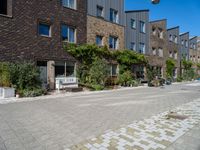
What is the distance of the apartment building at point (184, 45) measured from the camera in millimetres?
41569

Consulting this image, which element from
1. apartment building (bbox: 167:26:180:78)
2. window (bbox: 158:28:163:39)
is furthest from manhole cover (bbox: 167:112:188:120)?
apartment building (bbox: 167:26:180:78)

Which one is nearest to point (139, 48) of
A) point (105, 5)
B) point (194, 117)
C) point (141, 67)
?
point (141, 67)

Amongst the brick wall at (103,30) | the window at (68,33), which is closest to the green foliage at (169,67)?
the brick wall at (103,30)

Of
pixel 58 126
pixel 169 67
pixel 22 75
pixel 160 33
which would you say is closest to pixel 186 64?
pixel 169 67

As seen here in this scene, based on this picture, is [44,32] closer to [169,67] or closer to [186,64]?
[169,67]

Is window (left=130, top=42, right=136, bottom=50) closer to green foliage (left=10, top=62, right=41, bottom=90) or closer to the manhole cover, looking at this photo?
green foliage (left=10, top=62, right=41, bottom=90)

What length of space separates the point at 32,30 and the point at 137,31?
16439mm

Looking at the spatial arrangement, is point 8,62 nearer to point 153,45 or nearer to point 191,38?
point 153,45

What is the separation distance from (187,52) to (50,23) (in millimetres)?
36555

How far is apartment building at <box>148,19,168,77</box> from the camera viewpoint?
102ft

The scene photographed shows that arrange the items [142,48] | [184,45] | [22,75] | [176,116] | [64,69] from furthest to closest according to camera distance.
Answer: [184,45]
[142,48]
[64,69]
[22,75]
[176,116]

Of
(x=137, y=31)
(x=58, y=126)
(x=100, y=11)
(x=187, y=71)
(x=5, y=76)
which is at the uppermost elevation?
(x=100, y=11)

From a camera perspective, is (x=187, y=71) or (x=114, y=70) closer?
(x=114, y=70)

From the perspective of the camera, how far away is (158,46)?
32531 millimetres
